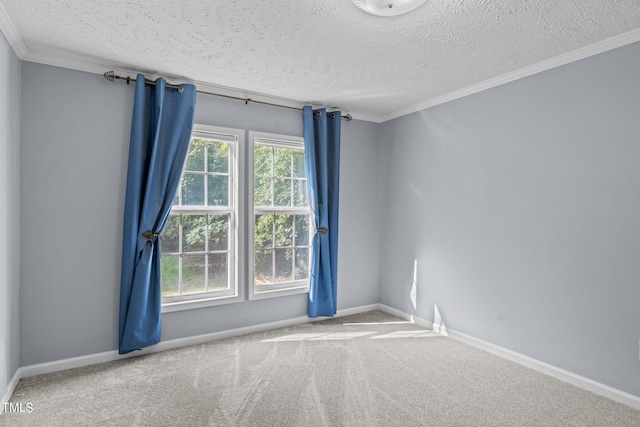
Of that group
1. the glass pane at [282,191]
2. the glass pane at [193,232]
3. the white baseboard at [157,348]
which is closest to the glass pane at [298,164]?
the glass pane at [282,191]

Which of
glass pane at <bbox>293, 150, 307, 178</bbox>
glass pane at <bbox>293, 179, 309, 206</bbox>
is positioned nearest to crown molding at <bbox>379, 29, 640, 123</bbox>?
glass pane at <bbox>293, 150, 307, 178</bbox>

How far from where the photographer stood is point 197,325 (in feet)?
11.3

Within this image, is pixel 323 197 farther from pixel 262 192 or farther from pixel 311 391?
pixel 311 391

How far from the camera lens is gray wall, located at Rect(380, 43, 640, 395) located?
246 cm

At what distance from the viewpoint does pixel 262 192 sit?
12.7 feet

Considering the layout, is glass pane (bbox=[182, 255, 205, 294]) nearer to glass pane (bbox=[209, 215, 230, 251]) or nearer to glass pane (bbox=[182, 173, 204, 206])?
glass pane (bbox=[209, 215, 230, 251])

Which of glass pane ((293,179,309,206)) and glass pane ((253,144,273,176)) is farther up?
glass pane ((253,144,273,176))

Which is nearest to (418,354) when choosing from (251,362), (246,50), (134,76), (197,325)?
(251,362)

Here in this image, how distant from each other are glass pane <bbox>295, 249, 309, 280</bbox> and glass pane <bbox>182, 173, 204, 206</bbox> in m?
1.23

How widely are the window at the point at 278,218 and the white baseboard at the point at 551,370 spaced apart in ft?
5.20

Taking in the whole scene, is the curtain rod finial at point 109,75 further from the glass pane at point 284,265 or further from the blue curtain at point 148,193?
the glass pane at point 284,265

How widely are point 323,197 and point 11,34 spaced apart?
9.30 ft

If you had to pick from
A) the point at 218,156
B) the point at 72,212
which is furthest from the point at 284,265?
the point at 72,212

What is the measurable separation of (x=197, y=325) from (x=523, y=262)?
2.97m
